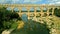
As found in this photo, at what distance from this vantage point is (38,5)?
8344 centimetres

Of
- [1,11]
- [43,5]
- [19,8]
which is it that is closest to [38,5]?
[43,5]

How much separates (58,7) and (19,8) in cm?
1620

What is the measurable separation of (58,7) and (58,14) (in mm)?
9809

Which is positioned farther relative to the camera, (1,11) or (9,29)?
(1,11)

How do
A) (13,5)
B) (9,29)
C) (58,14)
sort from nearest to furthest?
(9,29) → (58,14) → (13,5)

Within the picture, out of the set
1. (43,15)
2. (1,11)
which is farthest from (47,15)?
(1,11)

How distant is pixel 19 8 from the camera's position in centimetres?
8219

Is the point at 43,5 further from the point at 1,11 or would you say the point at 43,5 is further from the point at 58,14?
the point at 1,11

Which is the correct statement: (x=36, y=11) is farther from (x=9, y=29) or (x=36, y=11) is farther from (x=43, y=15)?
(x=9, y=29)

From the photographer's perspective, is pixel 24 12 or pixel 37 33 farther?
pixel 24 12

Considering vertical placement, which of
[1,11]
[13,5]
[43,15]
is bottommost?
[43,15]

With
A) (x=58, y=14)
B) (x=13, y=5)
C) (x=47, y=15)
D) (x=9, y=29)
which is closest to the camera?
(x=9, y=29)

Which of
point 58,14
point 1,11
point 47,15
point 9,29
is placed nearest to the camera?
point 9,29

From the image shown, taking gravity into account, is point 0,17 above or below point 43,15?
above
